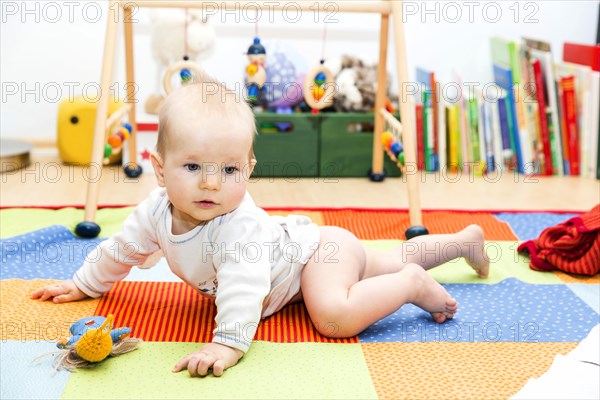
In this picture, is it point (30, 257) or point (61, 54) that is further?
point (61, 54)

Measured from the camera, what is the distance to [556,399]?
888mm

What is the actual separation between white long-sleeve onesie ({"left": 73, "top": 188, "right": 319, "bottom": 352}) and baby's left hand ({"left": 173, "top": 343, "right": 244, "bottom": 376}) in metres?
0.01

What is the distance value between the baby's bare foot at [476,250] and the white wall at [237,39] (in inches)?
41.0

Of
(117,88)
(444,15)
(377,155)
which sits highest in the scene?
(444,15)

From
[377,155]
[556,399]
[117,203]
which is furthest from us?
[377,155]

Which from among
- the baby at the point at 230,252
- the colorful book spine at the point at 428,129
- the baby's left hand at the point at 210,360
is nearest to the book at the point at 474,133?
the colorful book spine at the point at 428,129

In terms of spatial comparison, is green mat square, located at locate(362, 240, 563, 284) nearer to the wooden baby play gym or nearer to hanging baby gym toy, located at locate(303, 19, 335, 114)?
the wooden baby play gym

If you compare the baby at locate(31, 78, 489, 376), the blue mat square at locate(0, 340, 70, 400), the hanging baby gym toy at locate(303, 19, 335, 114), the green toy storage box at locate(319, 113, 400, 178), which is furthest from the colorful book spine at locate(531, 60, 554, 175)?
the blue mat square at locate(0, 340, 70, 400)

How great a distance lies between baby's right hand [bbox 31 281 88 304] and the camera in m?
1.19

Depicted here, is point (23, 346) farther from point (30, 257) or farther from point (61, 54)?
point (61, 54)

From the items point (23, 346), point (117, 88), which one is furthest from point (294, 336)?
point (117, 88)

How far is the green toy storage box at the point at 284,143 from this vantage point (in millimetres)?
2133

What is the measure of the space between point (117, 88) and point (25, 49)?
29 centimetres

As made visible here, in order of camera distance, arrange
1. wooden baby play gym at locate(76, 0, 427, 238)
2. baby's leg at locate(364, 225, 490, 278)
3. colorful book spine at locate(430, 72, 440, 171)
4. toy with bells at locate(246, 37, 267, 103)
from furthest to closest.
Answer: colorful book spine at locate(430, 72, 440, 171) < toy with bells at locate(246, 37, 267, 103) < wooden baby play gym at locate(76, 0, 427, 238) < baby's leg at locate(364, 225, 490, 278)
